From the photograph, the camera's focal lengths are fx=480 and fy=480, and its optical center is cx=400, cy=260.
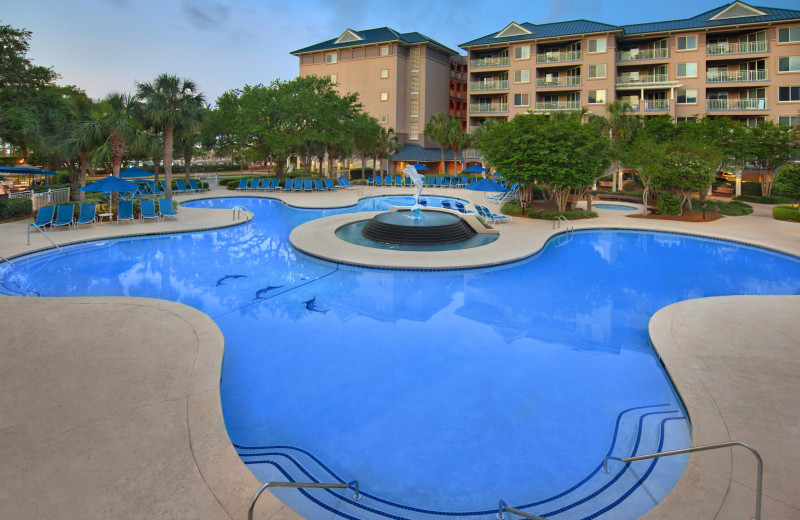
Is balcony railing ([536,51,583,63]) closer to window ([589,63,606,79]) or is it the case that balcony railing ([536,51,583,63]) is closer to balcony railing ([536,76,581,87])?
window ([589,63,606,79])

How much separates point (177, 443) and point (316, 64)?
192ft

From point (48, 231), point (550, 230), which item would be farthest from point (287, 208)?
point (550, 230)

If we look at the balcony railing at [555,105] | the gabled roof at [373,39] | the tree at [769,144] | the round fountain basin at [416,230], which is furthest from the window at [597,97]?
the round fountain basin at [416,230]

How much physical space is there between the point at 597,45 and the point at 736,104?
42.0 feet

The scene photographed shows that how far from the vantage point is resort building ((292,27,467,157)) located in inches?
2084

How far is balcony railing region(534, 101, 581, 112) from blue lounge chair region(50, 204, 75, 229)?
39.8m

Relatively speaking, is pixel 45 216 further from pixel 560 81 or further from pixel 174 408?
pixel 560 81

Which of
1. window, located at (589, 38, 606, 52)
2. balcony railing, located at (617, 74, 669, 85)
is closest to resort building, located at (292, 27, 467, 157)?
window, located at (589, 38, 606, 52)

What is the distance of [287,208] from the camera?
100 ft

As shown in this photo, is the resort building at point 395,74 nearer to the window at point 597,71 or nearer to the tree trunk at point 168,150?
the window at point 597,71

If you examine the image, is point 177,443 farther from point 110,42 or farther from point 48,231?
point 110,42

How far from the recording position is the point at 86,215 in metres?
20.8

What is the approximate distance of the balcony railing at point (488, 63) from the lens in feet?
161

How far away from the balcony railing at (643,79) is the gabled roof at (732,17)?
3.83 meters
